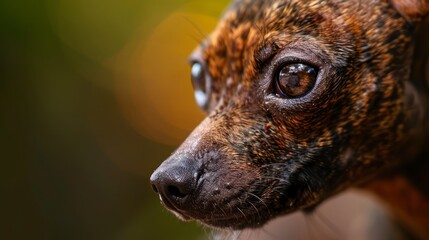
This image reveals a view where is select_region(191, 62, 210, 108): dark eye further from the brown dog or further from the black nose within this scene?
the black nose

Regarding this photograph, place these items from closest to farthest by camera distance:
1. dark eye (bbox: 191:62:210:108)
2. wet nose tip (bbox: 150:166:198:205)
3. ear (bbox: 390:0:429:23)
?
wet nose tip (bbox: 150:166:198:205) → ear (bbox: 390:0:429:23) → dark eye (bbox: 191:62:210:108)

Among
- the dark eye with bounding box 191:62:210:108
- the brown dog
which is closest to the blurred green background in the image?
the dark eye with bounding box 191:62:210:108

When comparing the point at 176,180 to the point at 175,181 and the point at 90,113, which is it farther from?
the point at 90,113

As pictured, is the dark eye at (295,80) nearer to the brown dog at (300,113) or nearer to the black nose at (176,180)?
the brown dog at (300,113)

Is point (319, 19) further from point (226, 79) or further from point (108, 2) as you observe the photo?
point (108, 2)

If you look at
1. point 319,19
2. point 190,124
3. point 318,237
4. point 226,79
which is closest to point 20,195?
point 190,124

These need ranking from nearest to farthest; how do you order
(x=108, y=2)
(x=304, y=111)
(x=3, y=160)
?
(x=304, y=111) → (x=3, y=160) → (x=108, y=2)
